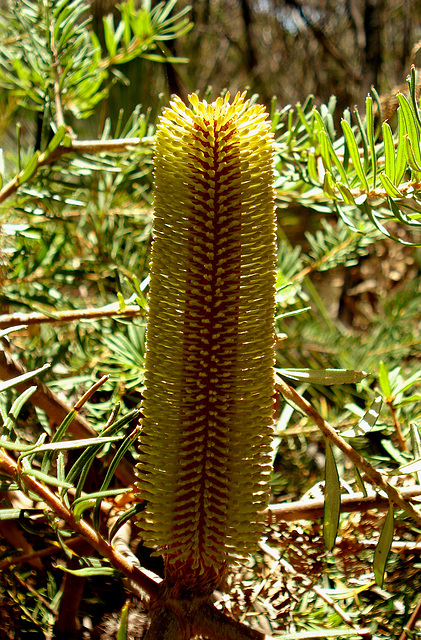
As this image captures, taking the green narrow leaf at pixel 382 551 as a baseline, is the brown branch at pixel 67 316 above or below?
above

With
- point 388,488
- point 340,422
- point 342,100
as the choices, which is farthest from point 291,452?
point 342,100

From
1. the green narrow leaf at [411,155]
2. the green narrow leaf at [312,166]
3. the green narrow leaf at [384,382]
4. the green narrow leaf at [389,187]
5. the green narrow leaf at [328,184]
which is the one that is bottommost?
the green narrow leaf at [384,382]

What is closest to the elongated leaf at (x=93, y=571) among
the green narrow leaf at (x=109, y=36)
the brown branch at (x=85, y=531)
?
the brown branch at (x=85, y=531)

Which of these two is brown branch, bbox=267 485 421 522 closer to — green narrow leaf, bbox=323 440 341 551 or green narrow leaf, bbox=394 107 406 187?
green narrow leaf, bbox=323 440 341 551

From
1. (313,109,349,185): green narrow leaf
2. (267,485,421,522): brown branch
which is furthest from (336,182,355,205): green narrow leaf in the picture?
(267,485,421,522): brown branch

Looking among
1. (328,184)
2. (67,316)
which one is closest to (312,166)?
(328,184)

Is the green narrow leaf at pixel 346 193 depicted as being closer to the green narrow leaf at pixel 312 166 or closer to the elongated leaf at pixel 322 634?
the green narrow leaf at pixel 312 166

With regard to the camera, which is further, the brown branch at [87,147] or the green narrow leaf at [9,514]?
the brown branch at [87,147]
